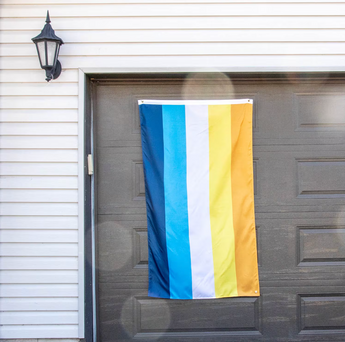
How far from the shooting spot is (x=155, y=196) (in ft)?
10.1

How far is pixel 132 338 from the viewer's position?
3174mm

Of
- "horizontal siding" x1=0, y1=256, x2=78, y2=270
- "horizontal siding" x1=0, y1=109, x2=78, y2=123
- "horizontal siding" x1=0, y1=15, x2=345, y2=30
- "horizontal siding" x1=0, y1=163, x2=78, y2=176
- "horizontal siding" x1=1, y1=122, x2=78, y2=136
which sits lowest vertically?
"horizontal siding" x1=0, y1=256, x2=78, y2=270

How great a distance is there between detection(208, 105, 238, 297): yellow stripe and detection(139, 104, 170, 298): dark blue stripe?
430 mm

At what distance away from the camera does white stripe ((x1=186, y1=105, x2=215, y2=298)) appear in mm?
3066

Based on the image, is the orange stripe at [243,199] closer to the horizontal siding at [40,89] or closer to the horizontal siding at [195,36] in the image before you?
the horizontal siding at [195,36]

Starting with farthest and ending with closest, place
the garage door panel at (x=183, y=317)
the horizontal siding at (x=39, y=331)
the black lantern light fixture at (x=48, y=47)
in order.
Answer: the garage door panel at (x=183, y=317), the horizontal siding at (x=39, y=331), the black lantern light fixture at (x=48, y=47)

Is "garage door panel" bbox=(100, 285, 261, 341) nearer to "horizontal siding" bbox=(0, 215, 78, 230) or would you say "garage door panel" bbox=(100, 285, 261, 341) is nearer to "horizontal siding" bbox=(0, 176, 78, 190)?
"horizontal siding" bbox=(0, 215, 78, 230)

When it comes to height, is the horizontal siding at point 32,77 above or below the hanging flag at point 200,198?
above

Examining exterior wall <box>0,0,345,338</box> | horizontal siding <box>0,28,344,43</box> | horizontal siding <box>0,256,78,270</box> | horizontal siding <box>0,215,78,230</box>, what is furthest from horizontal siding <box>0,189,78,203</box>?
horizontal siding <box>0,28,344,43</box>

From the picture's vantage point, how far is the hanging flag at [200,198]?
3.07 m

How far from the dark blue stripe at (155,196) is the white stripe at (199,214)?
234 mm

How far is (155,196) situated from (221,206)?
1.89 ft

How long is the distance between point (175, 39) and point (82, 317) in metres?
2.50

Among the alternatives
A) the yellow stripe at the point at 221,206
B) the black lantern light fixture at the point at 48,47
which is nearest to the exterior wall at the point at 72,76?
the black lantern light fixture at the point at 48,47
